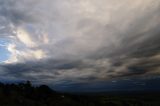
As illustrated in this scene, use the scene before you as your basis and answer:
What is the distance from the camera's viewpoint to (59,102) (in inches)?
7077

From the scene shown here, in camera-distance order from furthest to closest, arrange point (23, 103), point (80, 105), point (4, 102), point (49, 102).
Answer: point (80, 105) < point (49, 102) < point (23, 103) < point (4, 102)

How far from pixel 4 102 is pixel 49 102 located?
3926 cm

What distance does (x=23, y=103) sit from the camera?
15762cm

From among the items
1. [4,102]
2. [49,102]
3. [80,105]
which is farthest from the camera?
[80,105]

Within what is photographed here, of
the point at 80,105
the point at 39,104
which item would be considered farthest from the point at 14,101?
the point at 80,105

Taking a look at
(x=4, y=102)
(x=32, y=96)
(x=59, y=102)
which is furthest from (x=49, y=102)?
(x=4, y=102)

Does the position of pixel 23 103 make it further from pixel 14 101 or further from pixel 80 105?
pixel 80 105

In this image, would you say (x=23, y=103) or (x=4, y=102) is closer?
(x=4, y=102)

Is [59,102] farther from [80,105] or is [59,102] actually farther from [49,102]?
[80,105]

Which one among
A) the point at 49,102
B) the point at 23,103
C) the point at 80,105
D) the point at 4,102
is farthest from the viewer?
the point at 80,105

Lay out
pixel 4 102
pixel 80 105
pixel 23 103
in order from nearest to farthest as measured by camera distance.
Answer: pixel 4 102 < pixel 23 103 < pixel 80 105

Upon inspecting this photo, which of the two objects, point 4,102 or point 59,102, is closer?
point 4,102

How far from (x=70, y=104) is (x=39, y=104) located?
92.9 feet

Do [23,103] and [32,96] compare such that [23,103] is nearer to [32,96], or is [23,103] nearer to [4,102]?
[4,102]
